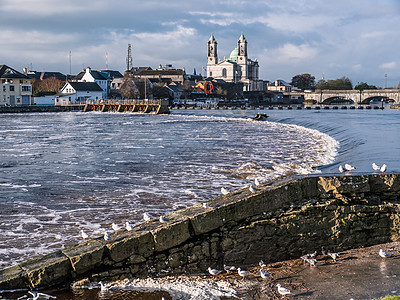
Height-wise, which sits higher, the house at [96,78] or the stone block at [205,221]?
the house at [96,78]

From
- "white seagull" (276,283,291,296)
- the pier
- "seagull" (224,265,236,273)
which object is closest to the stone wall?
"seagull" (224,265,236,273)

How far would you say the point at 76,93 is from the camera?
118m

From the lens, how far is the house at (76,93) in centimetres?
11600

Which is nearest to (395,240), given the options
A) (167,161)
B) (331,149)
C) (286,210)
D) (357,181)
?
(357,181)

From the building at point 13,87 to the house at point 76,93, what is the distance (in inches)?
575

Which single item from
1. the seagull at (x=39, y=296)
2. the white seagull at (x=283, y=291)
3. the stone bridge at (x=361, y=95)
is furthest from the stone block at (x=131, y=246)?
the stone bridge at (x=361, y=95)

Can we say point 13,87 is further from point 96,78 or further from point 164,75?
point 164,75

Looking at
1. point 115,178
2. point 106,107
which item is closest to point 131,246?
point 115,178

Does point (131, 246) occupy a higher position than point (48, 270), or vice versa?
point (131, 246)

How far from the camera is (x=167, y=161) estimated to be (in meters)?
22.5

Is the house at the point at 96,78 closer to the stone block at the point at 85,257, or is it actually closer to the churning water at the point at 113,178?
the churning water at the point at 113,178

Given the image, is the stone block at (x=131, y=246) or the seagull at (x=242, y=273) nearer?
the stone block at (x=131, y=246)

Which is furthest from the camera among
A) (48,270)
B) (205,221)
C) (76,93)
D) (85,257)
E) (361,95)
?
(361,95)

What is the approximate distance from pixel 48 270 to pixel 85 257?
63cm
